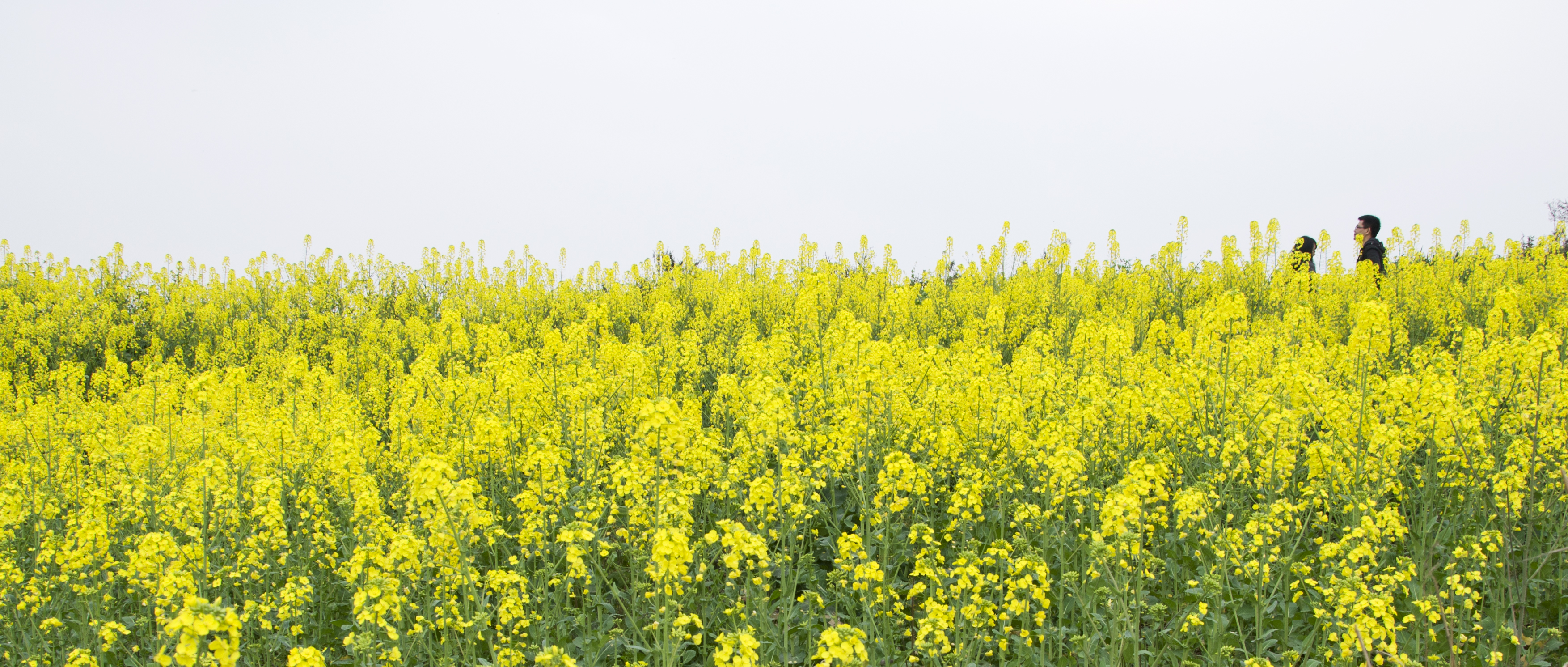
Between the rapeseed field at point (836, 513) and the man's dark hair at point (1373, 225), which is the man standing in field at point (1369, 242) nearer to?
the man's dark hair at point (1373, 225)

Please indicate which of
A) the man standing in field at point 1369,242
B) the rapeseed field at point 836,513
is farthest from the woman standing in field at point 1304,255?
the rapeseed field at point 836,513

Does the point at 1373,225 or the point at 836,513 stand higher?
the point at 1373,225

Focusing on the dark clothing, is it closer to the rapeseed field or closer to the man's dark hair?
the man's dark hair

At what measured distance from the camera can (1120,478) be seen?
578 cm

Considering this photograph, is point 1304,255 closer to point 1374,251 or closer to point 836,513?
point 1374,251

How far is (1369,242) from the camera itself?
14078mm

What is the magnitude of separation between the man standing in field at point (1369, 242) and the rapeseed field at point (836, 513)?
680 cm

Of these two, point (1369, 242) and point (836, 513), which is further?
point (1369, 242)

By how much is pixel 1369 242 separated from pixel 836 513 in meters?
12.9

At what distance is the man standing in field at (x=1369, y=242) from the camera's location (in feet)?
45.9

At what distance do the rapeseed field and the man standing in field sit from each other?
6795 millimetres

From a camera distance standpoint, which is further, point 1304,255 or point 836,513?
point 1304,255

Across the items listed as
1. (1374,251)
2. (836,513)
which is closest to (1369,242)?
(1374,251)

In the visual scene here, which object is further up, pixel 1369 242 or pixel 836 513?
pixel 1369 242
